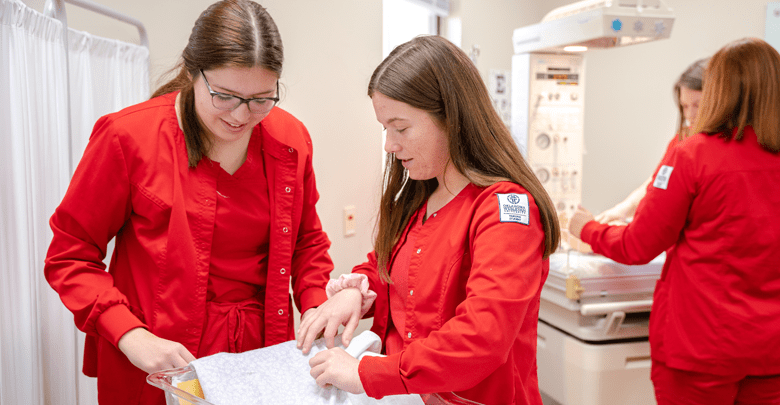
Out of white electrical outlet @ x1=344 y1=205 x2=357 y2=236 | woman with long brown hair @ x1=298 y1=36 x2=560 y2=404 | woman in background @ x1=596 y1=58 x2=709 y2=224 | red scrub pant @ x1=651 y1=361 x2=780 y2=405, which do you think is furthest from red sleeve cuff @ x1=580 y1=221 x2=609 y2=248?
woman with long brown hair @ x1=298 y1=36 x2=560 y2=404

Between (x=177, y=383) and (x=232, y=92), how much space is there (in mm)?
590

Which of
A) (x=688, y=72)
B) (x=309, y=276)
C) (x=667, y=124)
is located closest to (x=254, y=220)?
(x=309, y=276)

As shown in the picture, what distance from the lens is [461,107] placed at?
3.78 feet

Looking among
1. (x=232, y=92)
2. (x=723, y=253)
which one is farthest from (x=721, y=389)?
(x=232, y=92)

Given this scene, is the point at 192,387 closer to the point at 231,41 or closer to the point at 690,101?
the point at 231,41

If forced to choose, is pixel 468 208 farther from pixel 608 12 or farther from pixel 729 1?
pixel 729 1

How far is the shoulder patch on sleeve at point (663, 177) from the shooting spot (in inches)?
77.2

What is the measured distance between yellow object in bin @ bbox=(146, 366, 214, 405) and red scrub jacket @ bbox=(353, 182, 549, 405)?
31cm

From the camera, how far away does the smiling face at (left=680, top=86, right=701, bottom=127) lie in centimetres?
243

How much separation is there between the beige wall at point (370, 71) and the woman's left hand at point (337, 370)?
1.32 m

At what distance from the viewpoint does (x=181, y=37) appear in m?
2.09

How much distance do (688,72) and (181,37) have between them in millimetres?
2032

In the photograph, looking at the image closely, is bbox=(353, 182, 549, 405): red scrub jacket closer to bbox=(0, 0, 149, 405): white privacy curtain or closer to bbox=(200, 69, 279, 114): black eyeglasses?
bbox=(200, 69, 279, 114): black eyeglasses

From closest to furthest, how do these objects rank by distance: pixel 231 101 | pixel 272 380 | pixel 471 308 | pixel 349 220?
pixel 471 308, pixel 272 380, pixel 231 101, pixel 349 220
